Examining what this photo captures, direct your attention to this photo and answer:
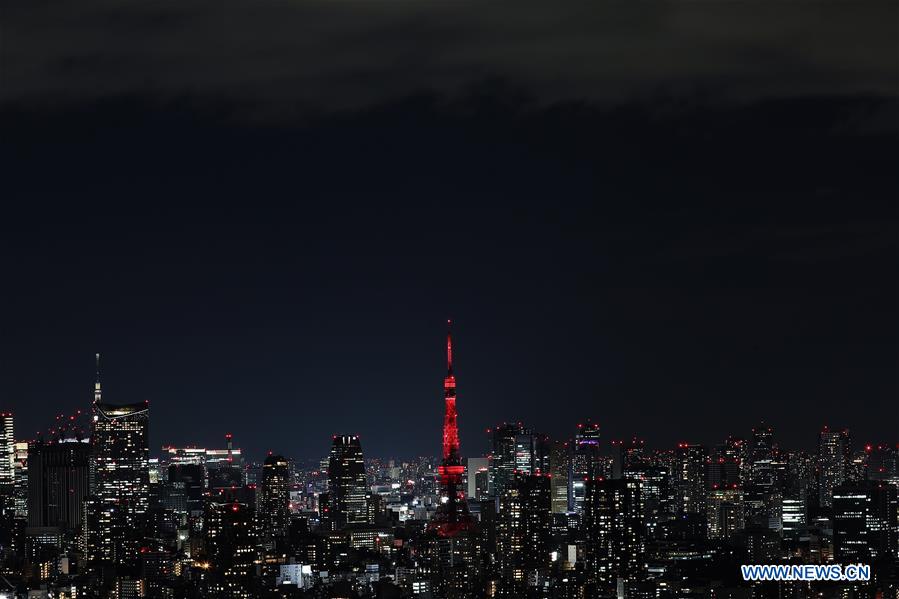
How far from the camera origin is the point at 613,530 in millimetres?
22594

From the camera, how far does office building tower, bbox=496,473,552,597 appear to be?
71.4ft

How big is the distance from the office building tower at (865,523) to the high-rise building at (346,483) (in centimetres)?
910

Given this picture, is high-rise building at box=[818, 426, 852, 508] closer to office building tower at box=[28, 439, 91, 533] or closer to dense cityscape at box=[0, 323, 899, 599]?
dense cityscape at box=[0, 323, 899, 599]

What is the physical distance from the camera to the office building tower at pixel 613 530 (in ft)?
68.0

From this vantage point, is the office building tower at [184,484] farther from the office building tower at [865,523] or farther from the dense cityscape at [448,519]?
the office building tower at [865,523]

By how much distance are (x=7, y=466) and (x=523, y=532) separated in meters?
9.09

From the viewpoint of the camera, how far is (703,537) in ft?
74.8

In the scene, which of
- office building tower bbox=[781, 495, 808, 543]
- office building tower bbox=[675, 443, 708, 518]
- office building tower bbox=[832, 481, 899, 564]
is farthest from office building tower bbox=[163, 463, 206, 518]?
office building tower bbox=[832, 481, 899, 564]

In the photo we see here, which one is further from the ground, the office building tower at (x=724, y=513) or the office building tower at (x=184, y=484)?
the office building tower at (x=184, y=484)

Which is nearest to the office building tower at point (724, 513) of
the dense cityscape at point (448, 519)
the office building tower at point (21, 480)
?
the dense cityscape at point (448, 519)

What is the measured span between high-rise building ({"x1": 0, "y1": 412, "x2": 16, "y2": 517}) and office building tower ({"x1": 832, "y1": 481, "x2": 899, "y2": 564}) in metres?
12.4

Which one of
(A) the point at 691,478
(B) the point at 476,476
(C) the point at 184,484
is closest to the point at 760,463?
(A) the point at 691,478

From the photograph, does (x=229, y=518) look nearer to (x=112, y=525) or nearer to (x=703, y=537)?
(x=112, y=525)

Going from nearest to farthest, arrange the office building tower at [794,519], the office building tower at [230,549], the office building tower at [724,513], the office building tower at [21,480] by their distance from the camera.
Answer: the office building tower at [230,549]
the office building tower at [794,519]
the office building tower at [724,513]
the office building tower at [21,480]
